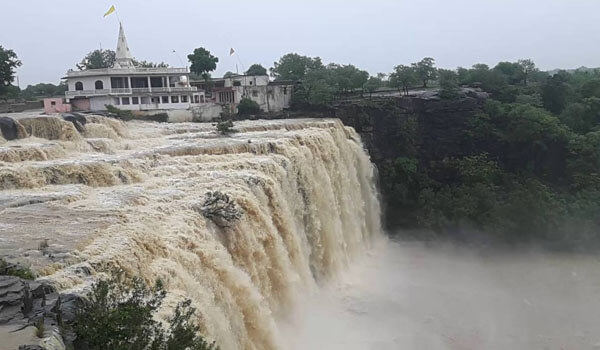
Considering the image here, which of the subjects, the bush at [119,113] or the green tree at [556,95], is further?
the green tree at [556,95]

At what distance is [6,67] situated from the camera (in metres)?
31.1

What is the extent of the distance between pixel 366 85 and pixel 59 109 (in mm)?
19990

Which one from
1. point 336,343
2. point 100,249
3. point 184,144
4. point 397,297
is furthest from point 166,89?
point 100,249

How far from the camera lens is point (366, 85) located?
40000 millimetres

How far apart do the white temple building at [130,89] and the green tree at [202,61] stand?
26.1 ft

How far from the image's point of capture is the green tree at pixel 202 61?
43344 millimetres

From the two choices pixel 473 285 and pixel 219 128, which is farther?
pixel 219 128

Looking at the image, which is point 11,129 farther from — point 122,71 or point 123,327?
point 123,327

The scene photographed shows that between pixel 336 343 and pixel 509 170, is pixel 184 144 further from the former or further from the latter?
pixel 509 170

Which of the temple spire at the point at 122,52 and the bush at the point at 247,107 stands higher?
the temple spire at the point at 122,52

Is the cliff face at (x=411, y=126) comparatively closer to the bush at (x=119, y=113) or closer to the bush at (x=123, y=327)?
the bush at (x=119, y=113)

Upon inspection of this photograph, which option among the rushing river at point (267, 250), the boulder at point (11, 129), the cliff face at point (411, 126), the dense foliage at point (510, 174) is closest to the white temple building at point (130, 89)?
the rushing river at point (267, 250)

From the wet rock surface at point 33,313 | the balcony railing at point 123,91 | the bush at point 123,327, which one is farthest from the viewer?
the balcony railing at point 123,91

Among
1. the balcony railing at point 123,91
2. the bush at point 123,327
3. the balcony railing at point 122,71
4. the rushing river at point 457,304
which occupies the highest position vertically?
the balcony railing at point 122,71
